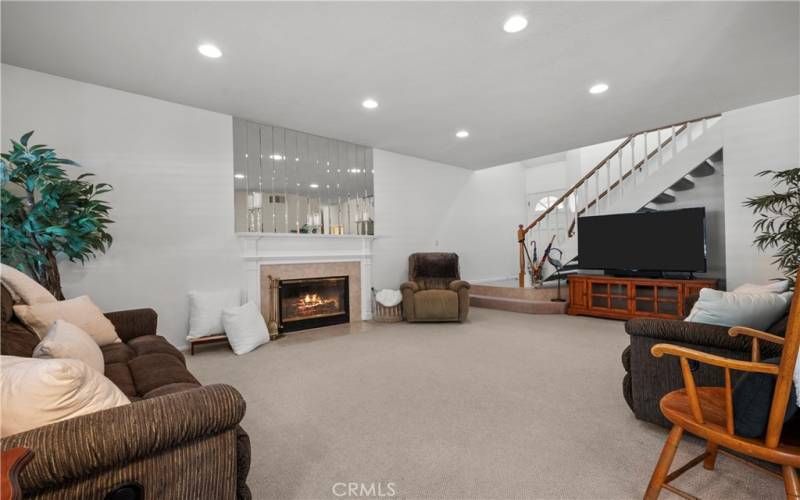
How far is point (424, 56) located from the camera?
2785mm

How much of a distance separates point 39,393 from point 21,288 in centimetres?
174

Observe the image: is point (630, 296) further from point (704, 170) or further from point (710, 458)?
point (710, 458)

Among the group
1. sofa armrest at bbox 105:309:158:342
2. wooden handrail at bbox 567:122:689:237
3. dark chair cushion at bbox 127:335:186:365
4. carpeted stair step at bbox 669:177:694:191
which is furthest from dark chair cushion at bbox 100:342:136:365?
carpeted stair step at bbox 669:177:694:191

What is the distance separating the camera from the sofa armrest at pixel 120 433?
77cm

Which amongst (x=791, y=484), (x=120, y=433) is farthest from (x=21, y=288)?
(x=791, y=484)

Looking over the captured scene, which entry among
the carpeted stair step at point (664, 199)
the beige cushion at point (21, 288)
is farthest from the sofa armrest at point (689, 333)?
the carpeted stair step at point (664, 199)

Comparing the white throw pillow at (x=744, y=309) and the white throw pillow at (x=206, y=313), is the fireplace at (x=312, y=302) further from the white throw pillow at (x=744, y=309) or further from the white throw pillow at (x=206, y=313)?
the white throw pillow at (x=744, y=309)

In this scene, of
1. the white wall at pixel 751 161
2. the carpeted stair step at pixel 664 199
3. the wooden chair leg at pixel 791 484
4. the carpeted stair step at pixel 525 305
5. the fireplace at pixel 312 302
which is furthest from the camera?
the carpeted stair step at pixel 525 305

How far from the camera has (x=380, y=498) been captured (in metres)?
1.45

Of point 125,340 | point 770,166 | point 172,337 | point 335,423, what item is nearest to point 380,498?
point 335,423

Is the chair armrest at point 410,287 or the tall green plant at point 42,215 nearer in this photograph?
the tall green plant at point 42,215

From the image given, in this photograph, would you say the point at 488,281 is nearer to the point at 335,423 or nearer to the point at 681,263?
the point at 681,263

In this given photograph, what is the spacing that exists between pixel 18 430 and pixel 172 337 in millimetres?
3127

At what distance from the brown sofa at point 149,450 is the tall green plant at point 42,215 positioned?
8.00 feet
